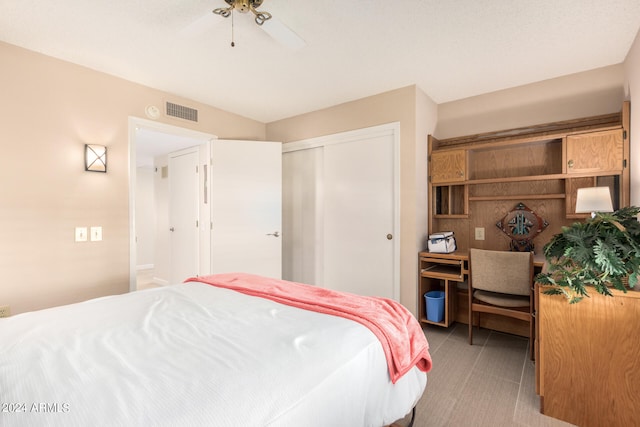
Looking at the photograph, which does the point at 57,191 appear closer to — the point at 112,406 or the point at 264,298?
the point at 264,298

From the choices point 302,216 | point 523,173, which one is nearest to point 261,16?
point 302,216

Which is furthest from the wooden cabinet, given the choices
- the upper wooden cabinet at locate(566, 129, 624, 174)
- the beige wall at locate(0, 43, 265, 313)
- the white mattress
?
the beige wall at locate(0, 43, 265, 313)

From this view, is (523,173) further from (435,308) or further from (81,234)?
(81,234)

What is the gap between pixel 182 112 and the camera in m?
3.17

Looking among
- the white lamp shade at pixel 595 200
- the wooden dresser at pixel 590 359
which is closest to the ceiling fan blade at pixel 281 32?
the wooden dresser at pixel 590 359

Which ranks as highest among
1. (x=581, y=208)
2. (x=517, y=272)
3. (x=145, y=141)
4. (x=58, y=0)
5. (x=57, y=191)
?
(x=58, y=0)

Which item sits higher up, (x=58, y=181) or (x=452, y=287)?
(x=58, y=181)

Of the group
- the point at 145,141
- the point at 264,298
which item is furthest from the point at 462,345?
the point at 145,141

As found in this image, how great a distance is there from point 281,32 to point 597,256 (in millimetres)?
2069

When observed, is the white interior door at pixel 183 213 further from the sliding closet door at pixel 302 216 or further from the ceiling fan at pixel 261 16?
the ceiling fan at pixel 261 16

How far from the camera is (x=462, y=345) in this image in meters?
2.68

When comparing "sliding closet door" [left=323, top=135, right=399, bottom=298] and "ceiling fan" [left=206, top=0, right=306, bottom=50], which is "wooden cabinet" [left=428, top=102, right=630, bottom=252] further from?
"ceiling fan" [left=206, top=0, right=306, bottom=50]

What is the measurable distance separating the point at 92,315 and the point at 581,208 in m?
3.16

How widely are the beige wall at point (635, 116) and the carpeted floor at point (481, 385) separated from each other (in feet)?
4.79
